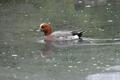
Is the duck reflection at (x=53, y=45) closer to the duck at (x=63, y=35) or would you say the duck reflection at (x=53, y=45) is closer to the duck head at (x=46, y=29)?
the duck at (x=63, y=35)

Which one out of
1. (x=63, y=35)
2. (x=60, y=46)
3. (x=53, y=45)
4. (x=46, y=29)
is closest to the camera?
(x=60, y=46)

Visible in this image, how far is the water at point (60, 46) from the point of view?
398 inches

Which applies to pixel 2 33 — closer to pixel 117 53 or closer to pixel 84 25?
pixel 84 25

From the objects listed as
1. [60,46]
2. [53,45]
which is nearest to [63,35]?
[53,45]

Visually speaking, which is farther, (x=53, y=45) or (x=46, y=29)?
(x=46, y=29)

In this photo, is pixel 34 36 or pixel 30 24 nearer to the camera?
pixel 34 36

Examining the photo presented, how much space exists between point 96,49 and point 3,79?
365 cm

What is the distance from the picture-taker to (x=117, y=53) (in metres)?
11.9

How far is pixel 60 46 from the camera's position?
45.0 feet

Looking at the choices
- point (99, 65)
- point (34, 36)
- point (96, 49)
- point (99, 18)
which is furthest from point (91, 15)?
point (99, 65)

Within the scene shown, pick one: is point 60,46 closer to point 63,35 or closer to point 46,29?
point 63,35

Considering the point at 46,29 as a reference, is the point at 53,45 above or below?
below

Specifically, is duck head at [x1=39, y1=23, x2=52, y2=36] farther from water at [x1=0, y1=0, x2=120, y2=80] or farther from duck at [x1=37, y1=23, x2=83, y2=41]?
water at [x1=0, y1=0, x2=120, y2=80]

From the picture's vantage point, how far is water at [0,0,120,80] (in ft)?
33.2
